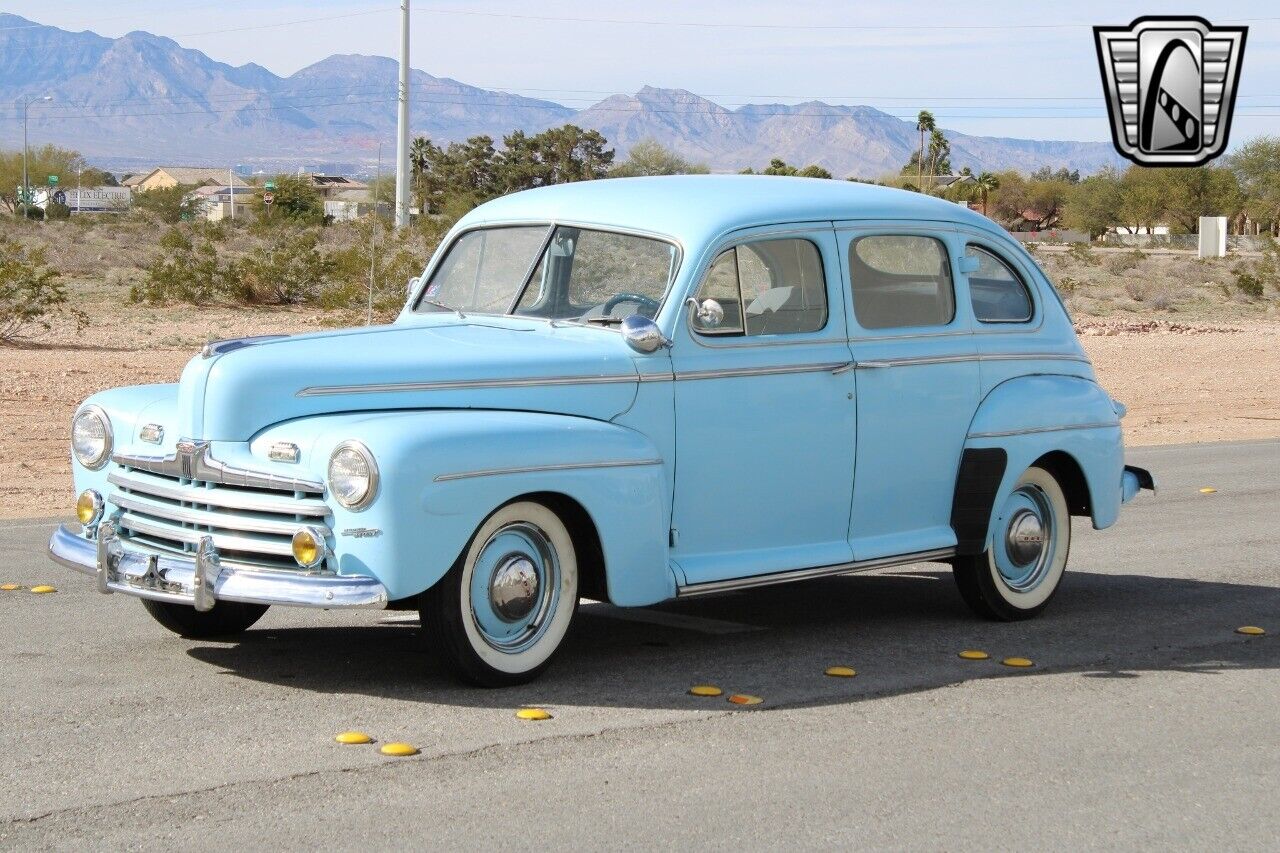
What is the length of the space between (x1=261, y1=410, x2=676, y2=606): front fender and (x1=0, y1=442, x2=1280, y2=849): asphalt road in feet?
1.71

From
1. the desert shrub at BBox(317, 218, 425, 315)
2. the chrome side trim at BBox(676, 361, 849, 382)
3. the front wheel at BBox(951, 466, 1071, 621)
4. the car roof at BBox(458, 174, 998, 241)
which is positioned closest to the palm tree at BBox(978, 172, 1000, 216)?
the desert shrub at BBox(317, 218, 425, 315)

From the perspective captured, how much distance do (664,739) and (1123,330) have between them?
2692 centimetres

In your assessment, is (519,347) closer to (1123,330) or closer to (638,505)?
(638,505)

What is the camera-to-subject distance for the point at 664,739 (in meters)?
5.78

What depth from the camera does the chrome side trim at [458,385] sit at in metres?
6.12

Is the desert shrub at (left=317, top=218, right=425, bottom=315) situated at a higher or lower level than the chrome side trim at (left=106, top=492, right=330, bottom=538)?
higher

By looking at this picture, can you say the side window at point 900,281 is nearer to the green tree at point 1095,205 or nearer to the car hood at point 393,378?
the car hood at point 393,378

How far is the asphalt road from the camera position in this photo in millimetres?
4906

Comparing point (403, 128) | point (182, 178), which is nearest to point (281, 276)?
point (403, 128)

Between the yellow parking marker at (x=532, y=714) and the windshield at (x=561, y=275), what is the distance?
5.42 ft

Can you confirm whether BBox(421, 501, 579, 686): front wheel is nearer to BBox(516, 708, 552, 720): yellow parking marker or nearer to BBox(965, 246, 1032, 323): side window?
BBox(516, 708, 552, 720): yellow parking marker

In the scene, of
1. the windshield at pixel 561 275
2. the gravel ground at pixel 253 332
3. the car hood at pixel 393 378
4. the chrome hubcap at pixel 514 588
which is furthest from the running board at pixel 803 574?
the gravel ground at pixel 253 332

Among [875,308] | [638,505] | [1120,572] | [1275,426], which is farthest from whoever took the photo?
[1275,426]

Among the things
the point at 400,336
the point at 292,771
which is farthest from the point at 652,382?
the point at 292,771
